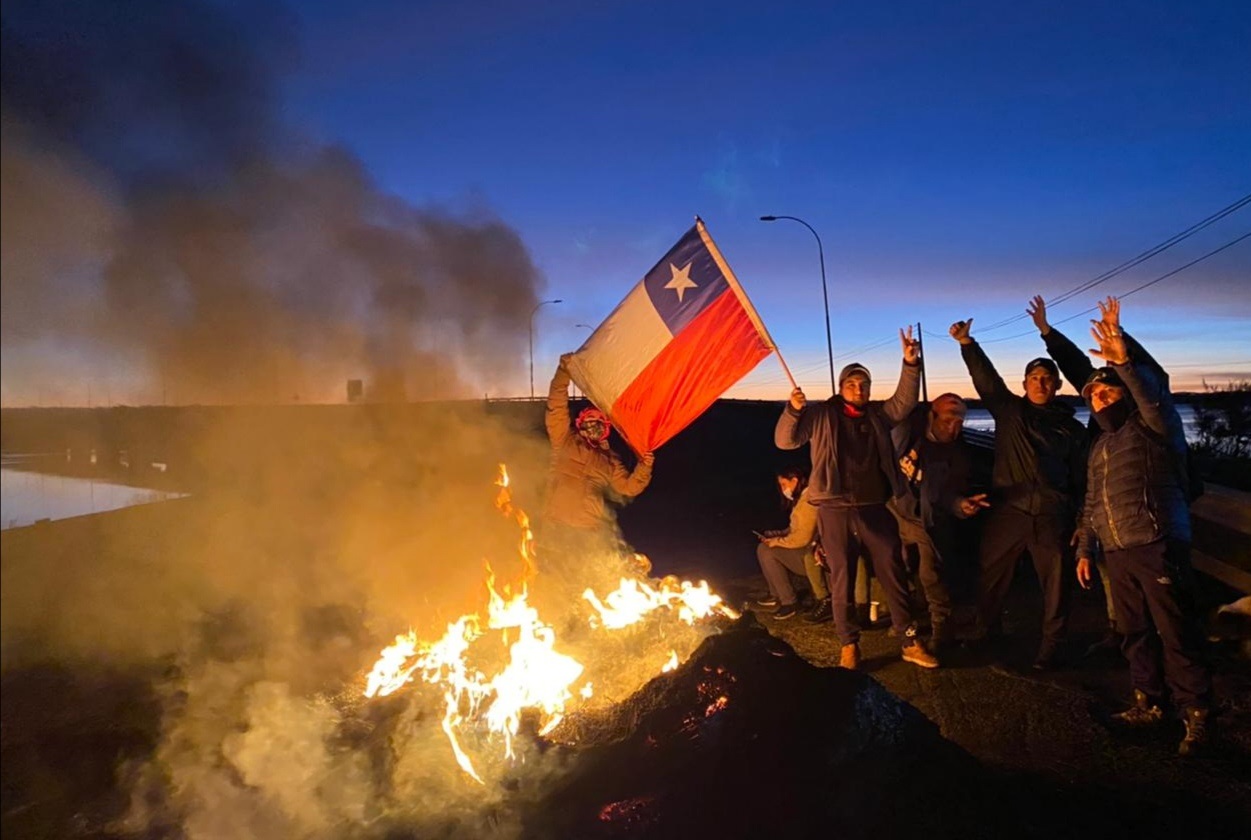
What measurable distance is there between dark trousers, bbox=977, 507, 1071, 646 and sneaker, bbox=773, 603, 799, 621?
186 centimetres

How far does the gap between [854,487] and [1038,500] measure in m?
1.17

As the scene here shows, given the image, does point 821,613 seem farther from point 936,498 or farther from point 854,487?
point 854,487

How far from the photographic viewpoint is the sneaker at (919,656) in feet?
16.4

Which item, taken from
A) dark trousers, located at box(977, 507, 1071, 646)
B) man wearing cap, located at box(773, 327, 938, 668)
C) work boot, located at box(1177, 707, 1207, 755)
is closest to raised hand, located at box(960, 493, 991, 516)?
dark trousers, located at box(977, 507, 1071, 646)

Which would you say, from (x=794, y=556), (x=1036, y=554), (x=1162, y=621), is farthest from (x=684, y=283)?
(x=1162, y=621)

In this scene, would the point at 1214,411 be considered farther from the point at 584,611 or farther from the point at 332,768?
the point at 332,768

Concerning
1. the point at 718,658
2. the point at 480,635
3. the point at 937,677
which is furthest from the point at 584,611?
the point at 937,677

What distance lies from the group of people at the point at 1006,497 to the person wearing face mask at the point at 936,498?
0.04ft

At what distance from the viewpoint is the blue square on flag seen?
5379mm

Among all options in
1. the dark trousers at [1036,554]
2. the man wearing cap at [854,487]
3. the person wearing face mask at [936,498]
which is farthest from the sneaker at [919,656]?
the dark trousers at [1036,554]

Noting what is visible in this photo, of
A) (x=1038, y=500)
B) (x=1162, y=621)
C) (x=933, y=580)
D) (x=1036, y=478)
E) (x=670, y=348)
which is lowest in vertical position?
(x=1162, y=621)

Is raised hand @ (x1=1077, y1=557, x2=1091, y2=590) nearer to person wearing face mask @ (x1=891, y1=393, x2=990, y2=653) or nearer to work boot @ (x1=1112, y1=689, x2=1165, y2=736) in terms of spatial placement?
work boot @ (x1=1112, y1=689, x2=1165, y2=736)

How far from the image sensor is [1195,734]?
3.75m

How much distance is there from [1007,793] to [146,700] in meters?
5.47
